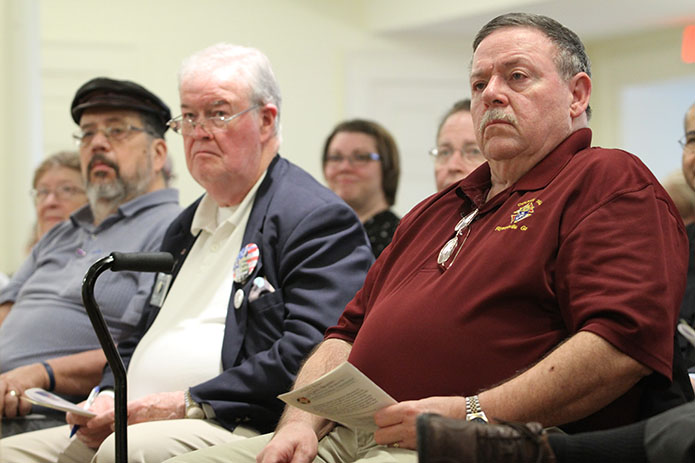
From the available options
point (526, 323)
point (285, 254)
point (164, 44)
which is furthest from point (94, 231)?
point (164, 44)

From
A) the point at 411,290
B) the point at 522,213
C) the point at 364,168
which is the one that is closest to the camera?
the point at 522,213

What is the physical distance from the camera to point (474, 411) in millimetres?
1634

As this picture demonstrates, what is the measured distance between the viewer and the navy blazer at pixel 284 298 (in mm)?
2273

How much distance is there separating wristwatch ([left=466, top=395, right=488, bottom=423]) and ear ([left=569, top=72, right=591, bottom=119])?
0.67 m

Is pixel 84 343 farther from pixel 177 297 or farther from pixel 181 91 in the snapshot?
pixel 181 91

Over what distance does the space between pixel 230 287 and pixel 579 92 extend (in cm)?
109

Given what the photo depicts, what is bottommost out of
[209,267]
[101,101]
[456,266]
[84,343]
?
[84,343]

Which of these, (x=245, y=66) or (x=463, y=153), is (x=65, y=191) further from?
(x=463, y=153)

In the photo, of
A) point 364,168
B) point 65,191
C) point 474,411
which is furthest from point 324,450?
point 65,191

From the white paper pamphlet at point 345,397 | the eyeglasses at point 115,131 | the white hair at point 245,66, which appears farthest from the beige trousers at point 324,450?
the eyeglasses at point 115,131

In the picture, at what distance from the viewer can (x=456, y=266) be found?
1845 millimetres

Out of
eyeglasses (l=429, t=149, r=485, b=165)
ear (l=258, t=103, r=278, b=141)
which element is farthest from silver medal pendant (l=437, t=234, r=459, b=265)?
eyeglasses (l=429, t=149, r=485, b=165)

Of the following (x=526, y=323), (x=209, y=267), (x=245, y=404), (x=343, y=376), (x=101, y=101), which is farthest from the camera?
(x=101, y=101)

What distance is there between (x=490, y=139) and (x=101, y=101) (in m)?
1.83
